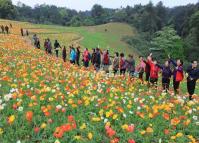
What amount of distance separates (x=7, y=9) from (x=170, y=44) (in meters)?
51.7

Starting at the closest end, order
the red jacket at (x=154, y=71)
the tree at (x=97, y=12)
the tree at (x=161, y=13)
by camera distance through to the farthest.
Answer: the red jacket at (x=154, y=71), the tree at (x=161, y=13), the tree at (x=97, y=12)

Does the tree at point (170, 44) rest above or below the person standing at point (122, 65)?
below

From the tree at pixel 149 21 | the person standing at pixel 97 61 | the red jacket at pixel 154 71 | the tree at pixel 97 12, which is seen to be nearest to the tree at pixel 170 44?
the tree at pixel 149 21

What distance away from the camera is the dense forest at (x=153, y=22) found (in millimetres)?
83375

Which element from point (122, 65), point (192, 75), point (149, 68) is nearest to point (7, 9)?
point (122, 65)

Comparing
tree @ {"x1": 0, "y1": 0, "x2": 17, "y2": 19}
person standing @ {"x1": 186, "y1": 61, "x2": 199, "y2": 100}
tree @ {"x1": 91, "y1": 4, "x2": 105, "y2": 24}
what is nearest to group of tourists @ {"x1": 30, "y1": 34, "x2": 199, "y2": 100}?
person standing @ {"x1": 186, "y1": 61, "x2": 199, "y2": 100}

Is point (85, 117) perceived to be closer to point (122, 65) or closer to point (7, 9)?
point (122, 65)

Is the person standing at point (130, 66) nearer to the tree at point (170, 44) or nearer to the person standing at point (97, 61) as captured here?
the person standing at point (97, 61)

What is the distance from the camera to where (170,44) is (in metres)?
84.2

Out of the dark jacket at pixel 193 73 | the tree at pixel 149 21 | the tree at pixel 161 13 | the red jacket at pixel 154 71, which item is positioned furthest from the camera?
the tree at pixel 161 13

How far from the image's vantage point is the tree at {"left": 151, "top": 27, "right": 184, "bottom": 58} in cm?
8050

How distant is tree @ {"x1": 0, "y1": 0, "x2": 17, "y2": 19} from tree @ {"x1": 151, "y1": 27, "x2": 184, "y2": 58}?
150 ft

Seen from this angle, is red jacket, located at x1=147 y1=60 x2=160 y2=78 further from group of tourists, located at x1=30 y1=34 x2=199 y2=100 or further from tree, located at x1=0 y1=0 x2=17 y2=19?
tree, located at x1=0 y1=0 x2=17 y2=19

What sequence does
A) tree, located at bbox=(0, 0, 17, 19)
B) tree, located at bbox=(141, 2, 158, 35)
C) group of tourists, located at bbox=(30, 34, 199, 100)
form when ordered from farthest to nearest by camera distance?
tree, located at bbox=(141, 2, 158, 35) → tree, located at bbox=(0, 0, 17, 19) → group of tourists, located at bbox=(30, 34, 199, 100)
